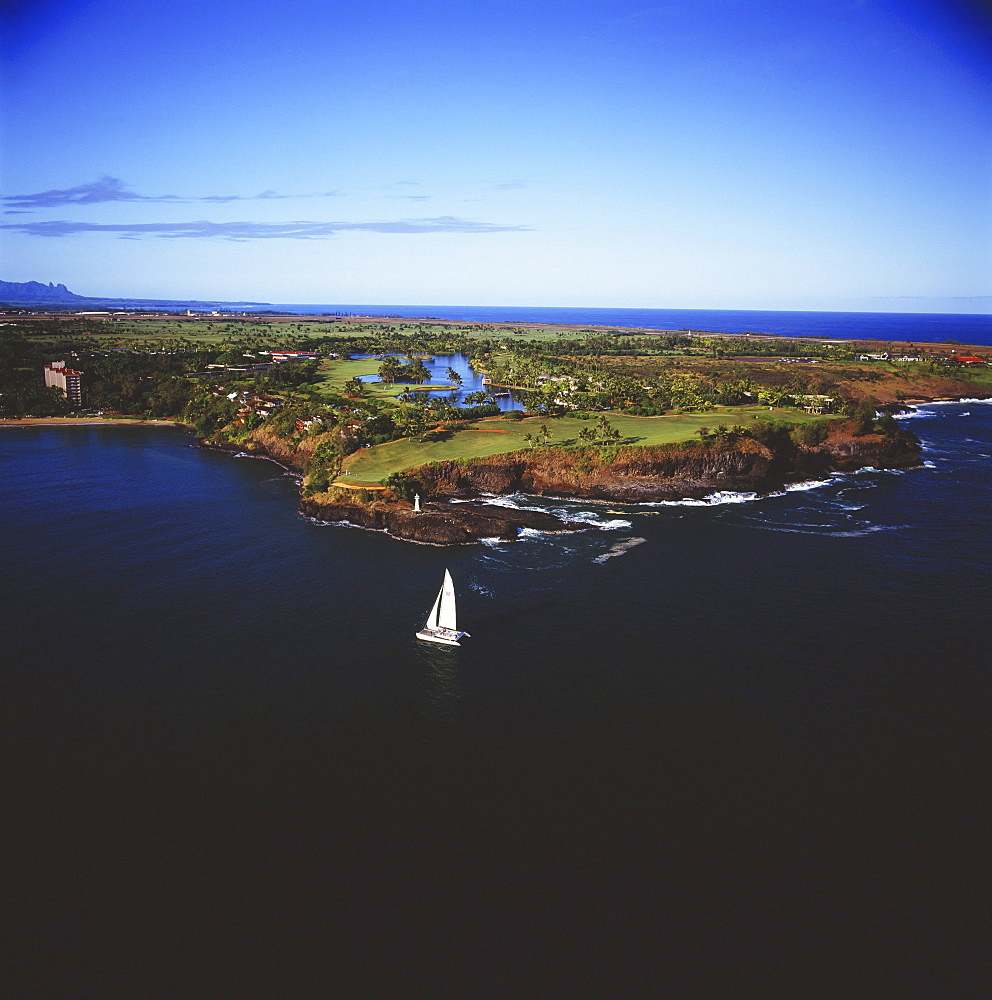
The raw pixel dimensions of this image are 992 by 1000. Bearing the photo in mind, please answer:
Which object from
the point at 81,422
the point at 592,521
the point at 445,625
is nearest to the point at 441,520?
the point at 592,521

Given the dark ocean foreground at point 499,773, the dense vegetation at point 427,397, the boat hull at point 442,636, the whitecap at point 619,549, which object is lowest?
the dark ocean foreground at point 499,773

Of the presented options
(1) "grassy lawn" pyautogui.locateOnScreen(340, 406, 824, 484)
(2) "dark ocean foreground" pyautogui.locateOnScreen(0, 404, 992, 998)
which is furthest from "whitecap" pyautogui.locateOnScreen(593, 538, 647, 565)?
(1) "grassy lawn" pyautogui.locateOnScreen(340, 406, 824, 484)

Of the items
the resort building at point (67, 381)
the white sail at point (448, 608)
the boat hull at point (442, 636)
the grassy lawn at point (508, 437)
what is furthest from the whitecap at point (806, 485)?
the resort building at point (67, 381)

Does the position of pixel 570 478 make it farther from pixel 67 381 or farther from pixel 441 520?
pixel 67 381

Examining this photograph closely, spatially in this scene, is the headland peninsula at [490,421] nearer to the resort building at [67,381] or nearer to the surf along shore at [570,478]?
the surf along shore at [570,478]

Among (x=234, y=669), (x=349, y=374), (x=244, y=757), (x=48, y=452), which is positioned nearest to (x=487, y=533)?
(x=234, y=669)

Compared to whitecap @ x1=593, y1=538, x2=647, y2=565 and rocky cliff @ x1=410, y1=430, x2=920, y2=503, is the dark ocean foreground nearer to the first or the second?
whitecap @ x1=593, y1=538, x2=647, y2=565
